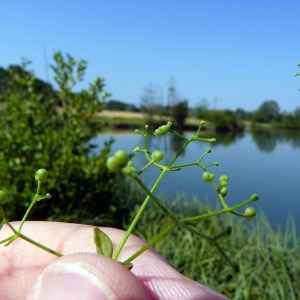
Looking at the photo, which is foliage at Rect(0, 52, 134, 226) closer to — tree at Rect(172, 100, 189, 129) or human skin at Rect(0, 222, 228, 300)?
human skin at Rect(0, 222, 228, 300)

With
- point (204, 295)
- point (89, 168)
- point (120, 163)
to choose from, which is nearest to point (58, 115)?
point (89, 168)

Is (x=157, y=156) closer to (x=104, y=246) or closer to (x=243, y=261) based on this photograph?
(x=104, y=246)

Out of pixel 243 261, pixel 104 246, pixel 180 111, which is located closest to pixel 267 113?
pixel 180 111

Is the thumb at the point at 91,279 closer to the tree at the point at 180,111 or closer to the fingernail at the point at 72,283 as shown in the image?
the fingernail at the point at 72,283

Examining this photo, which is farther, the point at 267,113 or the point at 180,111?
the point at 267,113

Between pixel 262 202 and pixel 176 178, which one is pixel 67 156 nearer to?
pixel 262 202

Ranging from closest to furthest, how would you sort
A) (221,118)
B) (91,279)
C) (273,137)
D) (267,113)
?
(91,279) → (221,118) → (267,113) → (273,137)
